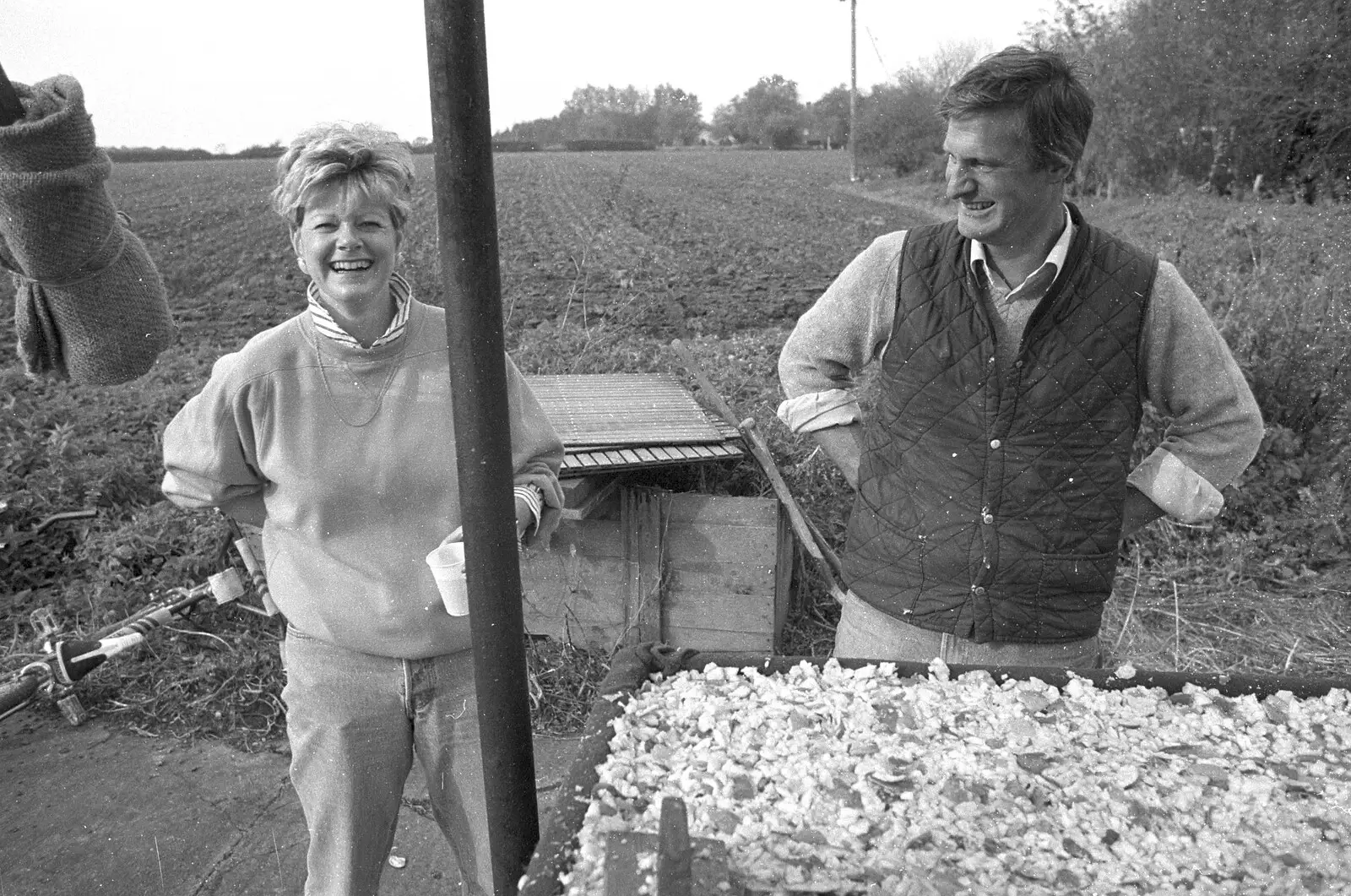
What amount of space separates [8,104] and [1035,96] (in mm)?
1597

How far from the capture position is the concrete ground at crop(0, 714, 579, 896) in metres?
2.97

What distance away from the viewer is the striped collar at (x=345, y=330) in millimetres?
1951

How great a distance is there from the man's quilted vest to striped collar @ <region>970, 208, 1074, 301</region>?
2cm

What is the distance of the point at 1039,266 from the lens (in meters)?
1.96

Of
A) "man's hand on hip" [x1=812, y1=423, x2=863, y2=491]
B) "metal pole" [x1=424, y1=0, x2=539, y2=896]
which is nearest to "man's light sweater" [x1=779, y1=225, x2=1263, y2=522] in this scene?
"man's hand on hip" [x1=812, y1=423, x2=863, y2=491]

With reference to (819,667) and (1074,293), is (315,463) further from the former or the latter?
(1074,293)

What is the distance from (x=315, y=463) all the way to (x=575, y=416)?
5.50 ft

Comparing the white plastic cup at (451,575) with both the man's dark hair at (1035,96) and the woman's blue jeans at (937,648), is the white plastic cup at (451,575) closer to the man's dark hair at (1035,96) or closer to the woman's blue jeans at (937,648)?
the woman's blue jeans at (937,648)

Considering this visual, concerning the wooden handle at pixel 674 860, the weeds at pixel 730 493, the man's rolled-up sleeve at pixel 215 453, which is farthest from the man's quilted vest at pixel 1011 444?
the weeds at pixel 730 493

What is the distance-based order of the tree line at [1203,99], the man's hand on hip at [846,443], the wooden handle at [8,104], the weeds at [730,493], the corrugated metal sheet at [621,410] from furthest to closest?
the tree line at [1203,99] < the weeds at [730,493] < the corrugated metal sheet at [621,410] < the man's hand on hip at [846,443] < the wooden handle at [8,104]

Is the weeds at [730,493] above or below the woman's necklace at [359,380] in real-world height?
below

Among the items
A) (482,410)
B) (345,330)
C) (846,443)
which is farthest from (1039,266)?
(345,330)

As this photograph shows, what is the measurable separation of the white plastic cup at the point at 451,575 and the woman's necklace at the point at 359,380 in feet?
1.26

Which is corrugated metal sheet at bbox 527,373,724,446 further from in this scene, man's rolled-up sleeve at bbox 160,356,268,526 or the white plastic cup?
the white plastic cup
